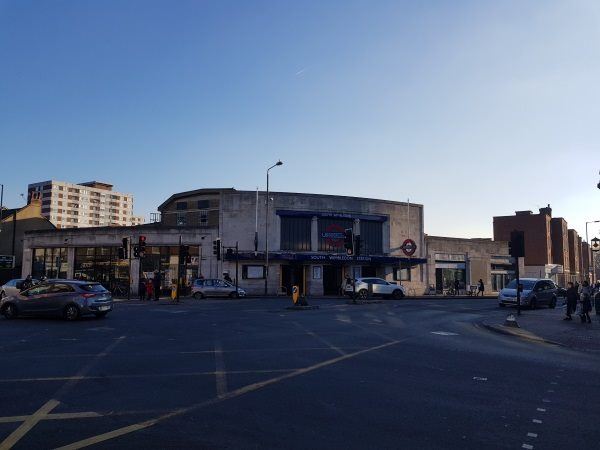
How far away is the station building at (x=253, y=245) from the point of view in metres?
43.5

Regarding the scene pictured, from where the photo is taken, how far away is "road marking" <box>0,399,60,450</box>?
17.0 feet

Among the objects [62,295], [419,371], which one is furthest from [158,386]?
[62,295]

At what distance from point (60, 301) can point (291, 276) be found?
2758cm

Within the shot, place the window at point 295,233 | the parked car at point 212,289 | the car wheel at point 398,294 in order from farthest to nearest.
Result: the window at point 295,233
the car wheel at point 398,294
the parked car at point 212,289

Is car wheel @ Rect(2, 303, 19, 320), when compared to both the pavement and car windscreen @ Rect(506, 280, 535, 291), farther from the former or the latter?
car windscreen @ Rect(506, 280, 535, 291)

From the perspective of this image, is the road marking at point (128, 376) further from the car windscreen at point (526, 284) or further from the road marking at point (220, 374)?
the car windscreen at point (526, 284)

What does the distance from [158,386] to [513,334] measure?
1213cm

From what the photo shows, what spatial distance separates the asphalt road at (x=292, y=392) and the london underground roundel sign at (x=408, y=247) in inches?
1420

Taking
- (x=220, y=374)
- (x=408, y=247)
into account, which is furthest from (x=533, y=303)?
(x=220, y=374)

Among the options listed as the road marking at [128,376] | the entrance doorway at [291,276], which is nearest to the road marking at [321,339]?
the road marking at [128,376]

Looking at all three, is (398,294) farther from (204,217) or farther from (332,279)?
(204,217)

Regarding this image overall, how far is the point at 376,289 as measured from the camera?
3875cm

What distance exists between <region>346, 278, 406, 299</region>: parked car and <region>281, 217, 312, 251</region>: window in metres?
8.30

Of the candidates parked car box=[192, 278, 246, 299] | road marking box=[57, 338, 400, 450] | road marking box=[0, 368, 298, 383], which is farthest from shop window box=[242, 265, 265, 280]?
road marking box=[0, 368, 298, 383]
